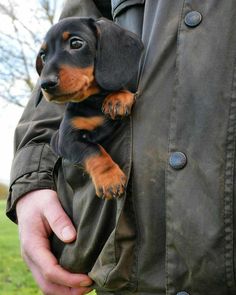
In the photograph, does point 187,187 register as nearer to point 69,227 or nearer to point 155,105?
point 155,105

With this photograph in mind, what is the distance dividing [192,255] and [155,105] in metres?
0.46

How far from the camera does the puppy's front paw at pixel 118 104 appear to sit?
192cm

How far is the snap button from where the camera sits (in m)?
1.81

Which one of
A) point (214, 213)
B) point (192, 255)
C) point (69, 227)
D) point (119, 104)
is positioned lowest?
point (69, 227)

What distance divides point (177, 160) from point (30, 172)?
34.0 inches

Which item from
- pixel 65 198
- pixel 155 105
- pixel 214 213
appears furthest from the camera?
pixel 65 198

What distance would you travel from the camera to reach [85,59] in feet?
6.90

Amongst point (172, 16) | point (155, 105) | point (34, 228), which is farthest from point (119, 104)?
point (34, 228)

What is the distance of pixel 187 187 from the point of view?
1.73m

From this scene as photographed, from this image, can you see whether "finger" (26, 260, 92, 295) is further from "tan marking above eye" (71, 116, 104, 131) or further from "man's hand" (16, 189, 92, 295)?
"tan marking above eye" (71, 116, 104, 131)

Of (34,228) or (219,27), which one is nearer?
(219,27)

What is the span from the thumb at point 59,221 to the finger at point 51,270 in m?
0.10

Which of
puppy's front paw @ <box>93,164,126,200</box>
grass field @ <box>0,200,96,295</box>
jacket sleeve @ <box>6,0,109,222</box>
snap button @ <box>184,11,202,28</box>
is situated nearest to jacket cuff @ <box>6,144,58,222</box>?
jacket sleeve @ <box>6,0,109,222</box>

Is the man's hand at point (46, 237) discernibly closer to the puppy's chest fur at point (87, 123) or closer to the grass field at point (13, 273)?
the puppy's chest fur at point (87, 123)
